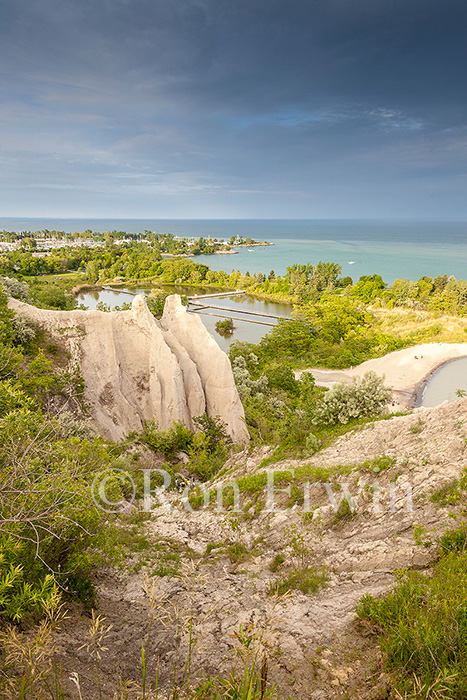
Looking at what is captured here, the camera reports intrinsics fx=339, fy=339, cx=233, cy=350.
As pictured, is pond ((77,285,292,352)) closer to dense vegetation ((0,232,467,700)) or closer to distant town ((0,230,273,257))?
dense vegetation ((0,232,467,700))

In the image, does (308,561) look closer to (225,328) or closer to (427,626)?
(427,626)

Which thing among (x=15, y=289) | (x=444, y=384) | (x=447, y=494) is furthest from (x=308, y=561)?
(x=444, y=384)

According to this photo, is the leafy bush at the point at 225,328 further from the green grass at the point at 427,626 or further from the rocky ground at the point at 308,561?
the green grass at the point at 427,626

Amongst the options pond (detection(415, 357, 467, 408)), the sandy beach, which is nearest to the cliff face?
the sandy beach

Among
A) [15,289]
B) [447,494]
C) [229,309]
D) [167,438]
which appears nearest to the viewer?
[447,494]

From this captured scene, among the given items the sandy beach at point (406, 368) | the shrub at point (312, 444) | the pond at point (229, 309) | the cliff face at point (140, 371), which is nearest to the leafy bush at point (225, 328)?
the pond at point (229, 309)
